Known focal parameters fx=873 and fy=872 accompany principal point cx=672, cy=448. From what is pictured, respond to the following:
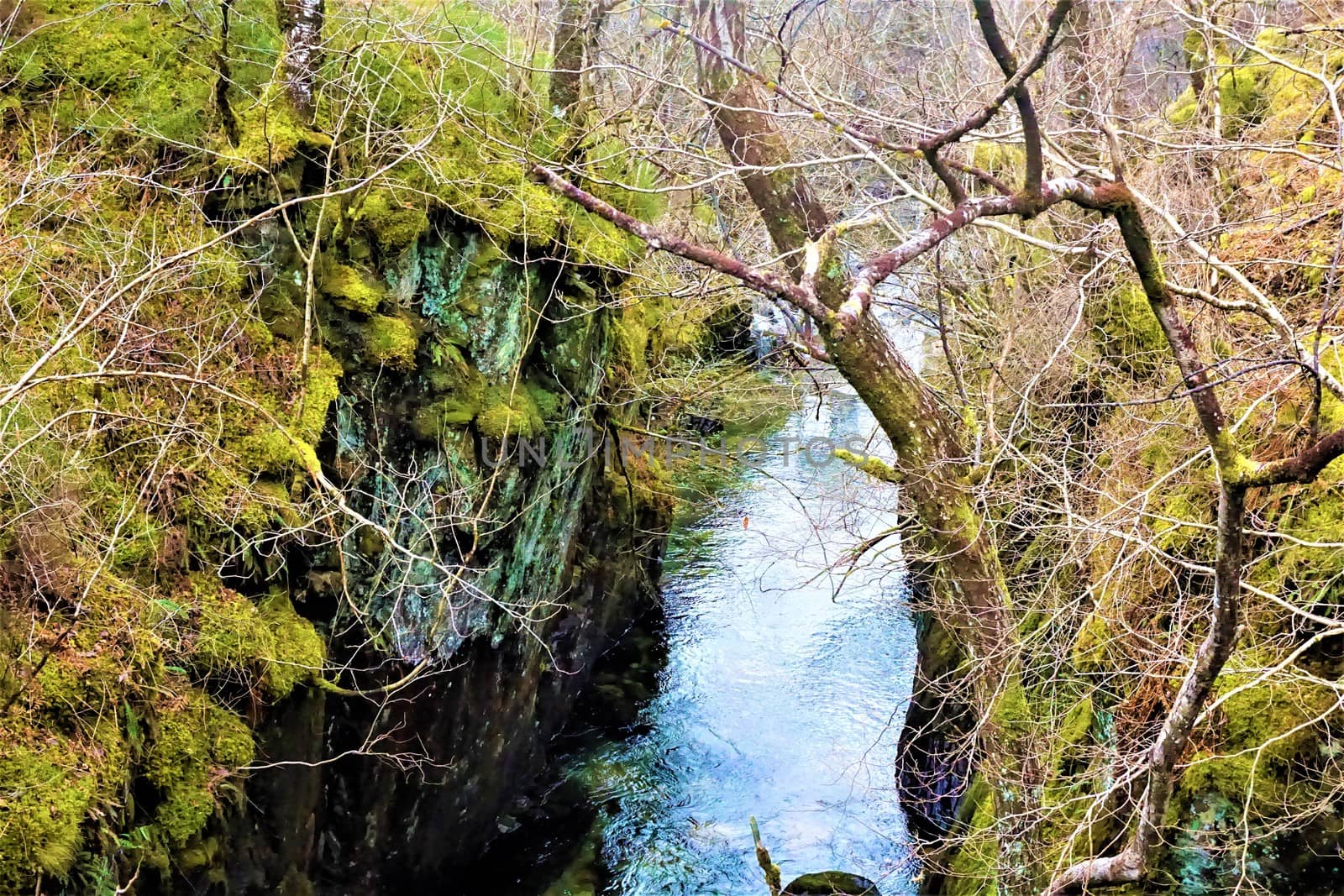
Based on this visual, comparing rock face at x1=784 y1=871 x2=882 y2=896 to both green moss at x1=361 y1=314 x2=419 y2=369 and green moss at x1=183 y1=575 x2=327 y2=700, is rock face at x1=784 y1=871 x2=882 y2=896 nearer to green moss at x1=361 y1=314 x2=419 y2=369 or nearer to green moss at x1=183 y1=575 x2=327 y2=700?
green moss at x1=183 y1=575 x2=327 y2=700

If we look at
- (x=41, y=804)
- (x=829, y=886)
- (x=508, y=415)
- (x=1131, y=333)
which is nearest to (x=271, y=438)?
(x=508, y=415)

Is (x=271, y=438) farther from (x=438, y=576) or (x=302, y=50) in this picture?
(x=302, y=50)

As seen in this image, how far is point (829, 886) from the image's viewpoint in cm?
714

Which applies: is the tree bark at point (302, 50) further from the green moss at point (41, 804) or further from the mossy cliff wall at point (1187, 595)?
the mossy cliff wall at point (1187, 595)

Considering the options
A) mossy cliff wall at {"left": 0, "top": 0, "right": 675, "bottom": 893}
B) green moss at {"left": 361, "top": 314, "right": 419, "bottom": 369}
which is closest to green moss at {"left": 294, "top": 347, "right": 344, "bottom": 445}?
mossy cliff wall at {"left": 0, "top": 0, "right": 675, "bottom": 893}

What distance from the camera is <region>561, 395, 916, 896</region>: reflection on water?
7738 mm

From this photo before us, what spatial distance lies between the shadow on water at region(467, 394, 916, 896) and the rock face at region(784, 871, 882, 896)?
287mm

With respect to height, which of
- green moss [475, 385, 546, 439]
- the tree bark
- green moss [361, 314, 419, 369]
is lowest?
green moss [475, 385, 546, 439]

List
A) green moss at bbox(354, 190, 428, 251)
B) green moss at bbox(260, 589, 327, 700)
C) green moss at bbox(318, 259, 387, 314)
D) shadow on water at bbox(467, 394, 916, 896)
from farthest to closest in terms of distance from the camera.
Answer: shadow on water at bbox(467, 394, 916, 896) → green moss at bbox(354, 190, 428, 251) → green moss at bbox(318, 259, 387, 314) → green moss at bbox(260, 589, 327, 700)

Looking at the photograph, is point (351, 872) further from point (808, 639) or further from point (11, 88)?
point (808, 639)

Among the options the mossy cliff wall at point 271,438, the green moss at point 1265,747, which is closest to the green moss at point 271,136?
the mossy cliff wall at point 271,438

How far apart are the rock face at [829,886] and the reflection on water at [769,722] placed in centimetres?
32

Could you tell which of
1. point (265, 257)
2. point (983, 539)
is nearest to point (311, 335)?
A: point (265, 257)

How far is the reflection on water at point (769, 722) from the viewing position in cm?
774
